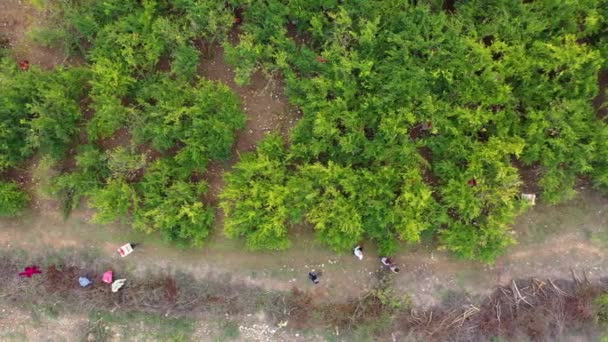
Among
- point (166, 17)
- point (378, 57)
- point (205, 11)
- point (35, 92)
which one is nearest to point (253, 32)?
point (205, 11)

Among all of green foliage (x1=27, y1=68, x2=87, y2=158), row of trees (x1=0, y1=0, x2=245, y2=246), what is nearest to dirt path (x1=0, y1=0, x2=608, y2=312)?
row of trees (x1=0, y1=0, x2=245, y2=246)

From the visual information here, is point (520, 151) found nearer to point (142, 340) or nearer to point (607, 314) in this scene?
point (607, 314)

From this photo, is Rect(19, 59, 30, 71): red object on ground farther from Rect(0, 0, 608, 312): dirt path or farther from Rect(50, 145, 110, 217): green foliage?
Rect(50, 145, 110, 217): green foliage

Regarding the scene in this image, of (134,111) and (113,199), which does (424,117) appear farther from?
(113,199)

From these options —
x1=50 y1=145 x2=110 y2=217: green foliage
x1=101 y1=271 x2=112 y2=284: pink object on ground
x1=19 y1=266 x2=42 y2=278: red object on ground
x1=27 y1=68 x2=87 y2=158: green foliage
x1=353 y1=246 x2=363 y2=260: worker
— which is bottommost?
x1=19 y1=266 x2=42 y2=278: red object on ground

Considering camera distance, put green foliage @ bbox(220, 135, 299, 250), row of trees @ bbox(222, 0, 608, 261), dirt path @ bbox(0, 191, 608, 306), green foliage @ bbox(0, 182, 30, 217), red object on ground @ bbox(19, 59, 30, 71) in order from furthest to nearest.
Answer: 1. red object on ground @ bbox(19, 59, 30, 71)
2. dirt path @ bbox(0, 191, 608, 306)
3. green foliage @ bbox(0, 182, 30, 217)
4. green foliage @ bbox(220, 135, 299, 250)
5. row of trees @ bbox(222, 0, 608, 261)

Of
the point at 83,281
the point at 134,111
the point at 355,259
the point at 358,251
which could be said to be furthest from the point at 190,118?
the point at 355,259

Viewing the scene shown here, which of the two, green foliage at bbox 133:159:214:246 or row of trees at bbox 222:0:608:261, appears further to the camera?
green foliage at bbox 133:159:214:246
